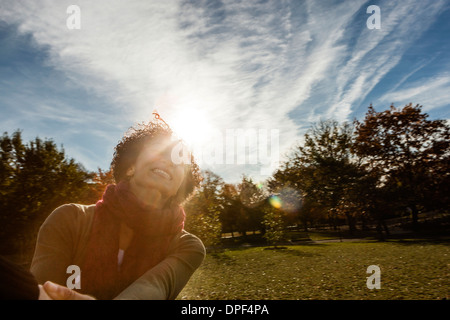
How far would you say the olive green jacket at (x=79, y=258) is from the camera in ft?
4.89

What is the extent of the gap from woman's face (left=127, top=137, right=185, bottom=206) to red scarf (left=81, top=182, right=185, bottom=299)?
12 cm

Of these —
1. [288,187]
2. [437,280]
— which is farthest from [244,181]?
[437,280]

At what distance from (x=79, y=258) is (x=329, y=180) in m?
31.9

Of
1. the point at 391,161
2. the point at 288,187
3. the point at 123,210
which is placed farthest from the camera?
the point at 288,187

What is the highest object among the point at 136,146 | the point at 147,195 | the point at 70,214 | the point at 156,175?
the point at 136,146

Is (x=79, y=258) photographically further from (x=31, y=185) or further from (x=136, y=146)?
(x=31, y=185)

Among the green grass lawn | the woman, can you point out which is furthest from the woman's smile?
the green grass lawn

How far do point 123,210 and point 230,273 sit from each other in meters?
12.7

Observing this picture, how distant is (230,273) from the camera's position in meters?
13.1

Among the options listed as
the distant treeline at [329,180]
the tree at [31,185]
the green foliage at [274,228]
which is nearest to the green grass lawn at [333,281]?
the distant treeline at [329,180]

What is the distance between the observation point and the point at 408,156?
2769 centimetres

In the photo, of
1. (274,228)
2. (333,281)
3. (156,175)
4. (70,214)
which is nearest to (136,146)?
(156,175)
